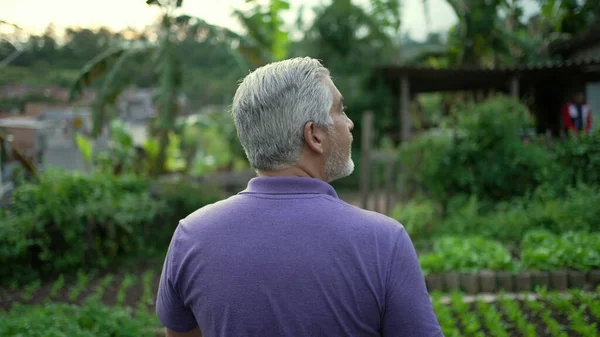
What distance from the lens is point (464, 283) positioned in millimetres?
4992

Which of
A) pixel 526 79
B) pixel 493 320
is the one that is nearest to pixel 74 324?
pixel 493 320

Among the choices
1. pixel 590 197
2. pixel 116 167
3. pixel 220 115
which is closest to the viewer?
pixel 590 197

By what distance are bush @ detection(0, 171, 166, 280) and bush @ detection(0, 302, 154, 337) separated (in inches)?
101

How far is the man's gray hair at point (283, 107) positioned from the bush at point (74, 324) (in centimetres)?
244

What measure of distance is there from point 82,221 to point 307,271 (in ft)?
21.5

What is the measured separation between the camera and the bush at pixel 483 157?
8.21 metres

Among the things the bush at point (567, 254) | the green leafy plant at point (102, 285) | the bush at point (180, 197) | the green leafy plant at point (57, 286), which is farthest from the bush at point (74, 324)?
the bush at point (180, 197)

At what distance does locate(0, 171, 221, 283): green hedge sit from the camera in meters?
6.78

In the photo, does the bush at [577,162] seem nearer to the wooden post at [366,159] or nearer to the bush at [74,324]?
the wooden post at [366,159]

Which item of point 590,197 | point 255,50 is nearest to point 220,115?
point 255,50

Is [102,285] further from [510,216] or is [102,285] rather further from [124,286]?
[510,216]

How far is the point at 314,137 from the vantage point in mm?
1517

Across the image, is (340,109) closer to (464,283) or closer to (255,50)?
(464,283)

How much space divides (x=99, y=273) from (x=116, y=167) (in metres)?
4.61
